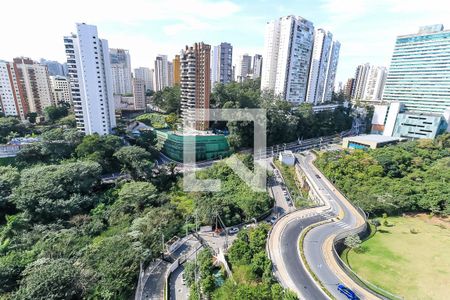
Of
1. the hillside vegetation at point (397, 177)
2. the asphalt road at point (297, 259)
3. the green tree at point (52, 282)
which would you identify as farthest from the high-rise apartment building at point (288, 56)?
the green tree at point (52, 282)

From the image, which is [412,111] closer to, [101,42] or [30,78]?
[101,42]

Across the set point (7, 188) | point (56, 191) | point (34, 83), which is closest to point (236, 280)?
point (56, 191)

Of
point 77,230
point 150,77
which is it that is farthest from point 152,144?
point 150,77

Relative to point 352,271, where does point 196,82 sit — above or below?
above

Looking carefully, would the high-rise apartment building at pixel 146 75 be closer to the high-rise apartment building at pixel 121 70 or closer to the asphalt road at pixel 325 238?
the high-rise apartment building at pixel 121 70

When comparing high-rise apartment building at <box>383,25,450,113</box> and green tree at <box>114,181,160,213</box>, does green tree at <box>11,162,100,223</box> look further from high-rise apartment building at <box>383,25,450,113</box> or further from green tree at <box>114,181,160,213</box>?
high-rise apartment building at <box>383,25,450,113</box>

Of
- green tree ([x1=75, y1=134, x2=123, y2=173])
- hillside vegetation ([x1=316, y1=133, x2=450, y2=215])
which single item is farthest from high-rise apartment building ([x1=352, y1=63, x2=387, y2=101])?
green tree ([x1=75, y1=134, x2=123, y2=173])

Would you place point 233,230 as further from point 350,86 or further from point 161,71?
point 350,86
